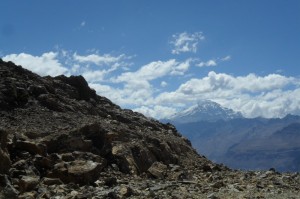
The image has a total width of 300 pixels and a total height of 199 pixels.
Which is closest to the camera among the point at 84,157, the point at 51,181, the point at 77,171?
the point at 51,181

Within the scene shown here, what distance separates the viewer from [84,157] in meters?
27.3

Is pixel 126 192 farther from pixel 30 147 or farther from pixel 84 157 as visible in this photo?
pixel 30 147

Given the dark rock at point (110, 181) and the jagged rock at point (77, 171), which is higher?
the jagged rock at point (77, 171)

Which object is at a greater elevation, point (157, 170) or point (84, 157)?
point (84, 157)

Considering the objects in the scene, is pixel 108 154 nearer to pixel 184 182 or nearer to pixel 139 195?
pixel 184 182

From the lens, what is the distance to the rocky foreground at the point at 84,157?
22281mm

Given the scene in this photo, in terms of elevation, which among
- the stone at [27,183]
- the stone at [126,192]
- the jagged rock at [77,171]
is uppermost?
the jagged rock at [77,171]

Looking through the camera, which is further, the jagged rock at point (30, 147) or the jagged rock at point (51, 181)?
the jagged rock at point (30, 147)

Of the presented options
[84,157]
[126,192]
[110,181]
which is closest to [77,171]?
[110,181]

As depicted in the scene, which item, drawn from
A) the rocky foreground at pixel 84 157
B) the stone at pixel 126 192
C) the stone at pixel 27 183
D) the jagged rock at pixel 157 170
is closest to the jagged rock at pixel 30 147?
the rocky foreground at pixel 84 157

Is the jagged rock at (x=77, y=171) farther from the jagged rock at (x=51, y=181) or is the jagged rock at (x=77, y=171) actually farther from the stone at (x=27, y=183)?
the stone at (x=27, y=183)

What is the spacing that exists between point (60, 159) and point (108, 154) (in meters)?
5.98

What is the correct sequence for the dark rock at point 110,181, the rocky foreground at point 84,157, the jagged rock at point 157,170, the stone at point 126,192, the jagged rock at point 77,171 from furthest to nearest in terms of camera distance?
1. the jagged rock at point 157,170
2. the dark rock at point 110,181
3. the jagged rock at point 77,171
4. the rocky foreground at point 84,157
5. the stone at point 126,192

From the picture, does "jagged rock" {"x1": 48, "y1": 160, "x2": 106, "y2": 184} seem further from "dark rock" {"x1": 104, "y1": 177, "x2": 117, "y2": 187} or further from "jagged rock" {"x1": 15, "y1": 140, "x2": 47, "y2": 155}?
"jagged rock" {"x1": 15, "y1": 140, "x2": 47, "y2": 155}
